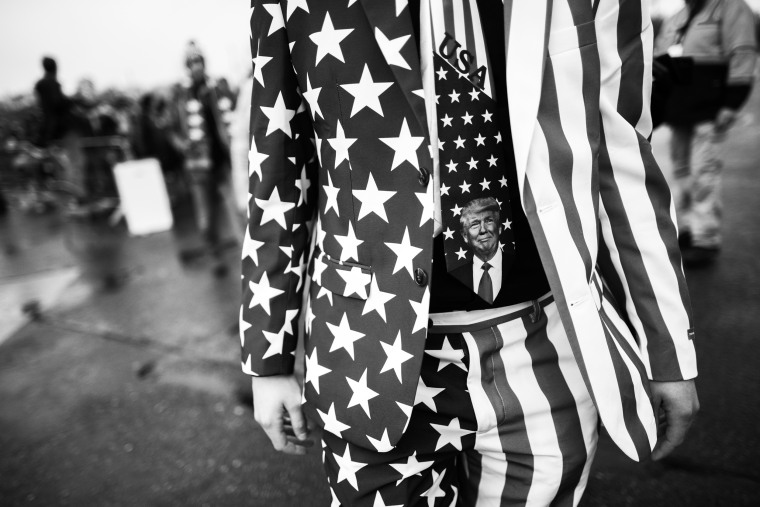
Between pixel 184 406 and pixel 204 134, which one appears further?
pixel 204 134

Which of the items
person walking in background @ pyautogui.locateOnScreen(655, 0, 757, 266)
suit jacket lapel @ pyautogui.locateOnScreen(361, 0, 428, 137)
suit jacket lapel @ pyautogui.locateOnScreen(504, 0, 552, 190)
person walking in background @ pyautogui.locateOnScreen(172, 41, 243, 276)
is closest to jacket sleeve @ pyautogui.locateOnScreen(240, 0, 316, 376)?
suit jacket lapel @ pyautogui.locateOnScreen(361, 0, 428, 137)

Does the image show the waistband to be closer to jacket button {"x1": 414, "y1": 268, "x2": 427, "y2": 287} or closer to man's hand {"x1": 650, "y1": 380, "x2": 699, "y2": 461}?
jacket button {"x1": 414, "y1": 268, "x2": 427, "y2": 287}

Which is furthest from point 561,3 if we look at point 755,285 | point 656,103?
point 755,285

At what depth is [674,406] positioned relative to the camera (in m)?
1.06

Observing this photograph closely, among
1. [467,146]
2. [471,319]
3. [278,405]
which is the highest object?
[467,146]

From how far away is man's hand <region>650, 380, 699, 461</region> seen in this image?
105 cm

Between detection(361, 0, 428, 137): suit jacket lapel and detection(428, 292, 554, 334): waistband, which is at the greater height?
detection(361, 0, 428, 137): suit jacket lapel

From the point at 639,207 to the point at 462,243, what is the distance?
0.36m

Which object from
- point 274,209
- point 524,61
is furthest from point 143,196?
point 524,61

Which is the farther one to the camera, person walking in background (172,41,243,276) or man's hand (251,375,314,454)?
person walking in background (172,41,243,276)

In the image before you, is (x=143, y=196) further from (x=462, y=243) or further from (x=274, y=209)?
(x=462, y=243)

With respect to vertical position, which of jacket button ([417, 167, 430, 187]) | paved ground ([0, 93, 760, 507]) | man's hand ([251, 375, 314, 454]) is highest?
jacket button ([417, 167, 430, 187])

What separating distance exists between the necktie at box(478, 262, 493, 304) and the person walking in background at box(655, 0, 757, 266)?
236 centimetres

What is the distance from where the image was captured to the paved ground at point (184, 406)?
7.38ft
